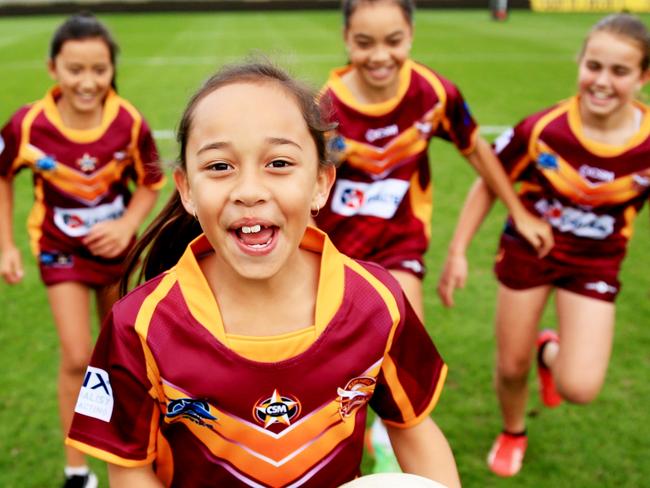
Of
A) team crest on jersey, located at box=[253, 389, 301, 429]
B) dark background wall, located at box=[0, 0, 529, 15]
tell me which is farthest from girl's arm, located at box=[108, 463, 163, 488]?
dark background wall, located at box=[0, 0, 529, 15]

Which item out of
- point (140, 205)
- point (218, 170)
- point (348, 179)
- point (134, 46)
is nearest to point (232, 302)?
point (218, 170)

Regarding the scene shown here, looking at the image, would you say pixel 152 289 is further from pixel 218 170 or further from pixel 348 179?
pixel 348 179

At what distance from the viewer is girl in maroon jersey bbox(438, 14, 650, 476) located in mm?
3277

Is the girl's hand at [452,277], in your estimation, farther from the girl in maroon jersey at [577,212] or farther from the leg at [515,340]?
the leg at [515,340]

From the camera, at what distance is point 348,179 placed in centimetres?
341

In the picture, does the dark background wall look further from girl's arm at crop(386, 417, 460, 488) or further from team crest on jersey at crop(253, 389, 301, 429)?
team crest on jersey at crop(253, 389, 301, 429)

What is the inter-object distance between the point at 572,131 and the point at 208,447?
7.10ft

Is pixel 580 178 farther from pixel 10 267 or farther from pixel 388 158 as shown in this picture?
pixel 10 267

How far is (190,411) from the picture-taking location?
187cm

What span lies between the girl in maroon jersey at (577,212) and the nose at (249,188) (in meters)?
1.83

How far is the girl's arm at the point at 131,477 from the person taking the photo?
6.17 feet

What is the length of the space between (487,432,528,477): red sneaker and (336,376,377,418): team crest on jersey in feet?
5.70

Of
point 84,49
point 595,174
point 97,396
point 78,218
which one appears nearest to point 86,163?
point 78,218

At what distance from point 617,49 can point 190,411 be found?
2.35 m
